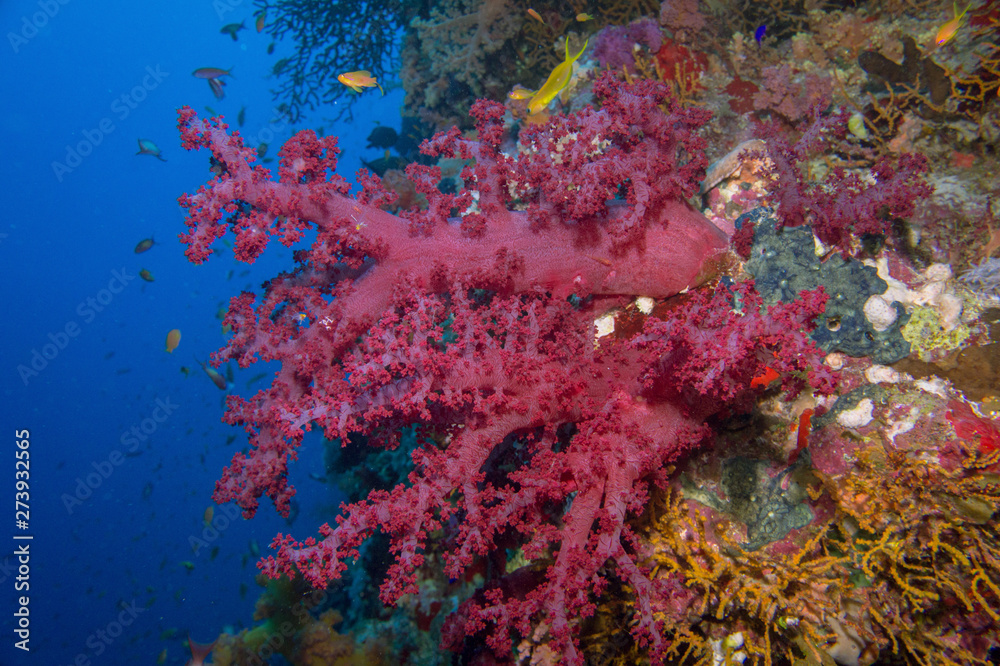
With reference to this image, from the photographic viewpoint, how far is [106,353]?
3912cm

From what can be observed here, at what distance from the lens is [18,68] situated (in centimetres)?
6712

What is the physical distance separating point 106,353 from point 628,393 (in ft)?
164

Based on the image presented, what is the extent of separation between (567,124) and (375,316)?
2.15 meters

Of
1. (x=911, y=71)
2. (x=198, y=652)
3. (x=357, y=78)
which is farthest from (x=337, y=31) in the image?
(x=198, y=652)

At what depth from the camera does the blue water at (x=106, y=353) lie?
3959cm

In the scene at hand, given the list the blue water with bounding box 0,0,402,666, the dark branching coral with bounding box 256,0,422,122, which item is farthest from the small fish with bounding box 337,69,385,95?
the blue water with bounding box 0,0,402,666

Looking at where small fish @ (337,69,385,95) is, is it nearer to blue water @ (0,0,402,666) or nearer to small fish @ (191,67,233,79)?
small fish @ (191,67,233,79)

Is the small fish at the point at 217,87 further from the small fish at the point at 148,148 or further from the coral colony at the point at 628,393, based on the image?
the coral colony at the point at 628,393

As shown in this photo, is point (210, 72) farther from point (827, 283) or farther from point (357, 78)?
point (827, 283)

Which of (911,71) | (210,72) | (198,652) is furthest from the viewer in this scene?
(210,72)

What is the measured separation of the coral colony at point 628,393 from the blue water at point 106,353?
1334 inches

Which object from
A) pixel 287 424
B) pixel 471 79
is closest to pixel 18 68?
pixel 471 79

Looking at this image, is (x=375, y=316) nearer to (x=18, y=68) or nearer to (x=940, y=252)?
(x=940, y=252)

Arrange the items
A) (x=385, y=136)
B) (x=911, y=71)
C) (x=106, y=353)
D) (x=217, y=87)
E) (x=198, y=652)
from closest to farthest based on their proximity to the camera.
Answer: (x=911, y=71)
(x=198, y=652)
(x=217, y=87)
(x=385, y=136)
(x=106, y=353)
